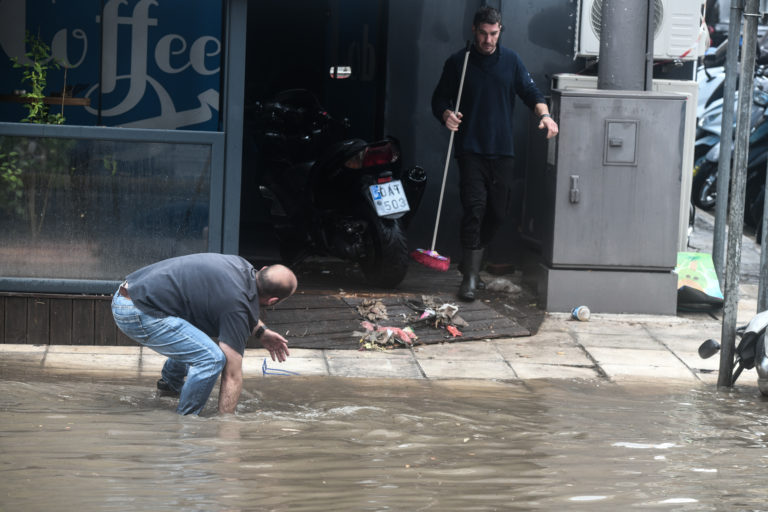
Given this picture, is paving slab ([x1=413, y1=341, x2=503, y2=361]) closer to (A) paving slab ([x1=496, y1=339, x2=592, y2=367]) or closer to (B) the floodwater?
(A) paving slab ([x1=496, y1=339, x2=592, y2=367])

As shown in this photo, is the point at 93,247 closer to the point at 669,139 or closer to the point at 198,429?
the point at 198,429

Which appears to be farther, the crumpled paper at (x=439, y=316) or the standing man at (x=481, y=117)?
the standing man at (x=481, y=117)

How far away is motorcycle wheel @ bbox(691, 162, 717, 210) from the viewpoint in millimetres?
14031

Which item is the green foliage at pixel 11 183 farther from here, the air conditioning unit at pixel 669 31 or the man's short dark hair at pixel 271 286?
the air conditioning unit at pixel 669 31

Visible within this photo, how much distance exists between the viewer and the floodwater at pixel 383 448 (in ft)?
15.7

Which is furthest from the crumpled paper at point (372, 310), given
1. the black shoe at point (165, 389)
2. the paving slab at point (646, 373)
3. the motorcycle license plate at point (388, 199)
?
the black shoe at point (165, 389)

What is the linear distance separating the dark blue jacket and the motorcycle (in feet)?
1.84

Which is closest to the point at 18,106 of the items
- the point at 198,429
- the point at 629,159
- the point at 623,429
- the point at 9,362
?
the point at 9,362

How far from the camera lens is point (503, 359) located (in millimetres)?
7852

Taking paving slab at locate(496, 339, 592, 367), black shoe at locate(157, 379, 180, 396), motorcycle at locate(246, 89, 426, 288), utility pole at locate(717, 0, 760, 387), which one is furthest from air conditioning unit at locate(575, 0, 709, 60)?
black shoe at locate(157, 379, 180, 396)

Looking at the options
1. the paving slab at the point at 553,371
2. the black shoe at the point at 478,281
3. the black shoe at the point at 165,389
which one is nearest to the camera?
the black shoe at the point at 165,389

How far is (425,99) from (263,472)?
20.7ft

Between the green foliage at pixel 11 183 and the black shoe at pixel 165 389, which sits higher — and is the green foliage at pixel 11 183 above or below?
above

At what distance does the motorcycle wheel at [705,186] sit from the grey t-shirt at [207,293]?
934 cm
